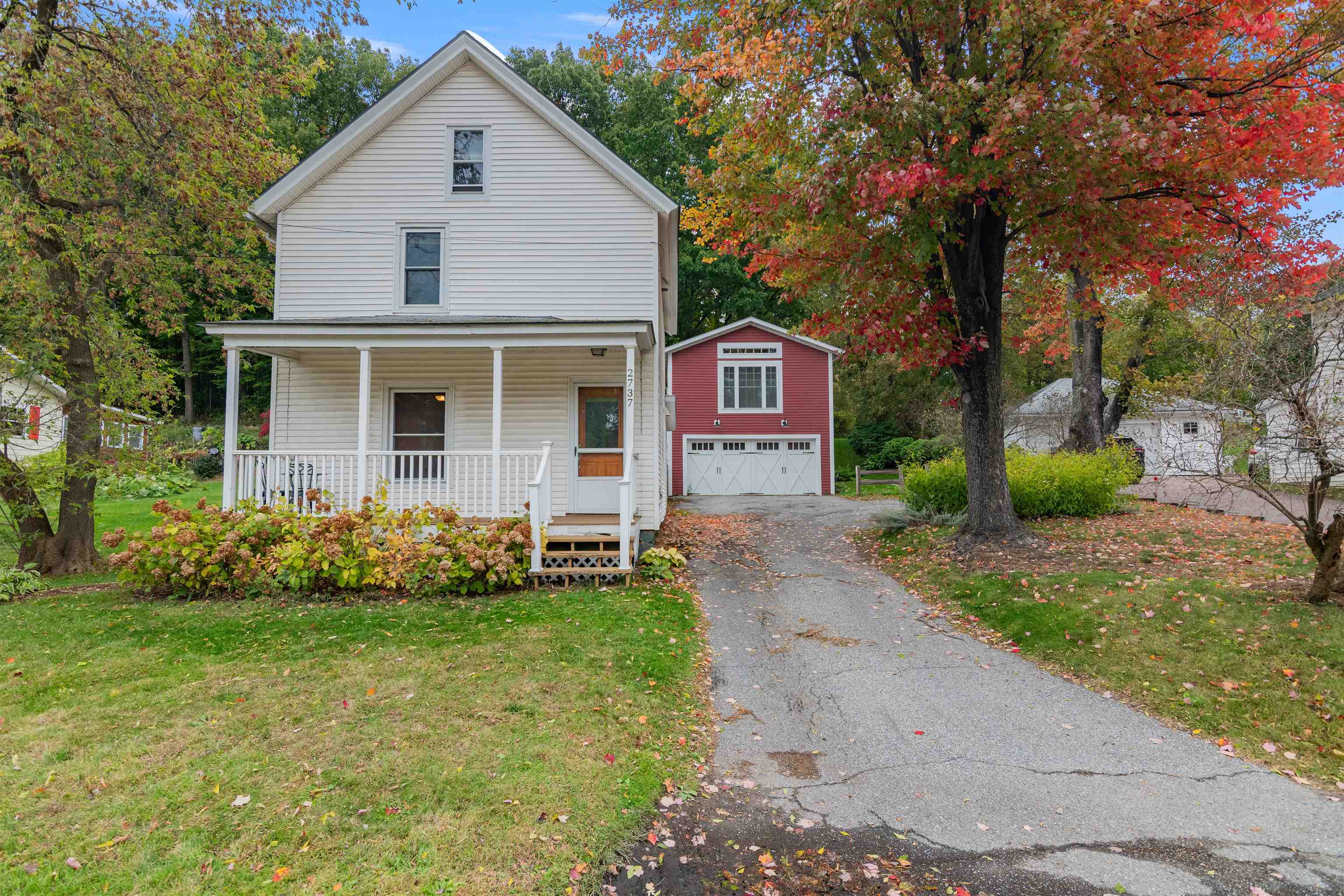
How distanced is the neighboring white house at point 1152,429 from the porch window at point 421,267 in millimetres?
10165

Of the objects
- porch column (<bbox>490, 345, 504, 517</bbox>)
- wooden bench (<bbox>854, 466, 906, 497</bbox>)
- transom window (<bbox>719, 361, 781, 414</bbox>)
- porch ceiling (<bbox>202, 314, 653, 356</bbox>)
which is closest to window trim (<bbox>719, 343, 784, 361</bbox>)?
transom window (<bbox>719, 361, 781, 414</bbox>)

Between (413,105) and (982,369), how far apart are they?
1005cm

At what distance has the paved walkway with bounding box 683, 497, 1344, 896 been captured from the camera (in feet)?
10.3

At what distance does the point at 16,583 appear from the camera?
8492 millimetres

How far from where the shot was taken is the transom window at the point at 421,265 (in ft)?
35.7

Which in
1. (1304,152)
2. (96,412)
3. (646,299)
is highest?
(1304,152)

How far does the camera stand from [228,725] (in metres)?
4.38

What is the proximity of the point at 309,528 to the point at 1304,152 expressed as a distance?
506 inches

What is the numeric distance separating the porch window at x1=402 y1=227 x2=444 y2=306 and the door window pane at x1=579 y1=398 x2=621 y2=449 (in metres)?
3.12

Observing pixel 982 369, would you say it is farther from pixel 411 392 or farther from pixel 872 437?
pixel 872 437

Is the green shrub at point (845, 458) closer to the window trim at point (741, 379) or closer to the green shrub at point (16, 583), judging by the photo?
the window trim at point (741, 379)

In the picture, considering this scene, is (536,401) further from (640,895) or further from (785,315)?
(785,315)

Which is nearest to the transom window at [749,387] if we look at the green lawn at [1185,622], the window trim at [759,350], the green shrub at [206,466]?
the window trim at [759,350]

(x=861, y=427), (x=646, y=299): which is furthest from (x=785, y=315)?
(x=646, y=299)
